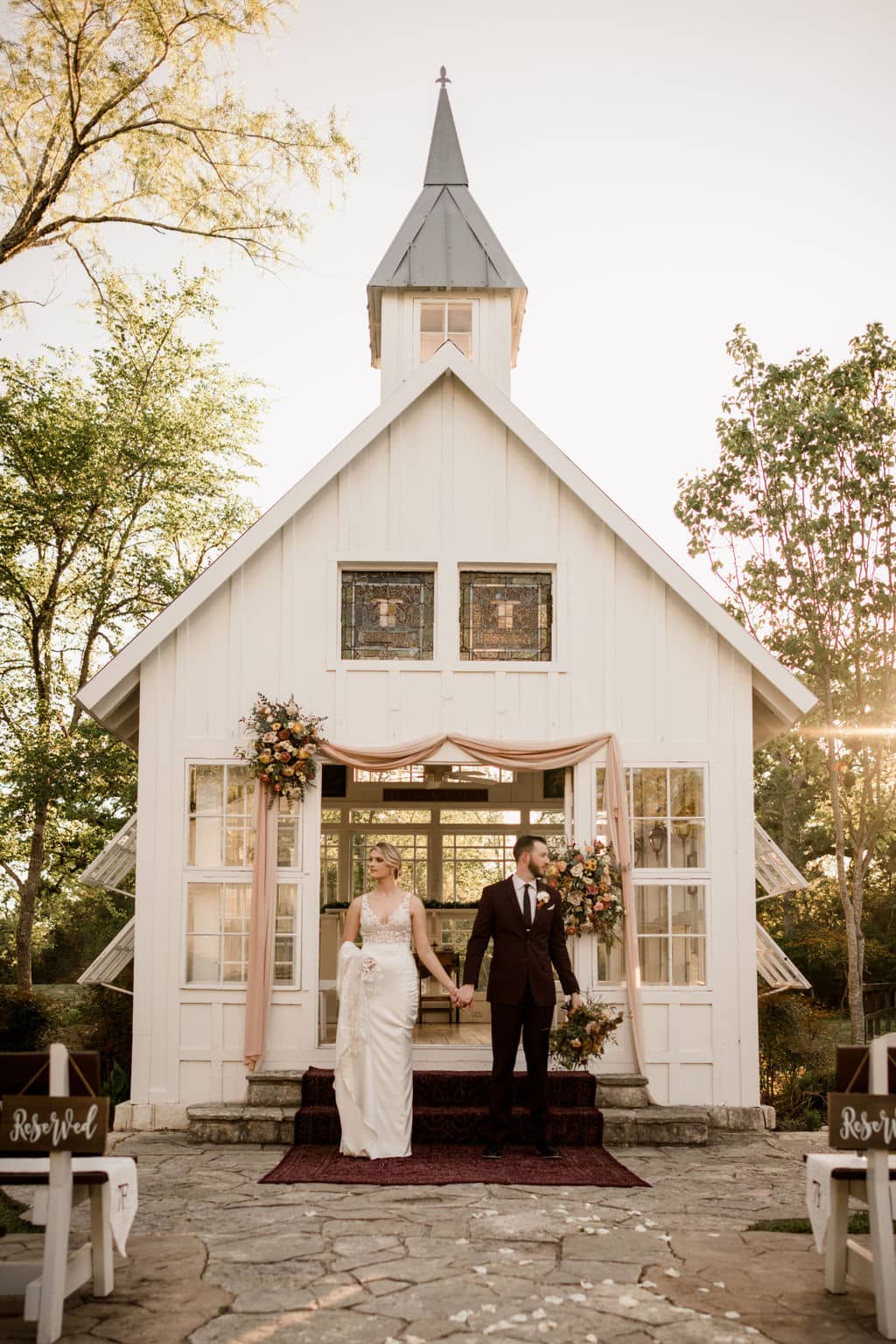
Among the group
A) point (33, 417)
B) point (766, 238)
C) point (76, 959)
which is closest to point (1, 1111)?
point (766, 238)

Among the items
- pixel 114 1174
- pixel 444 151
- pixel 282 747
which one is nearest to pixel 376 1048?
pixel 282 747

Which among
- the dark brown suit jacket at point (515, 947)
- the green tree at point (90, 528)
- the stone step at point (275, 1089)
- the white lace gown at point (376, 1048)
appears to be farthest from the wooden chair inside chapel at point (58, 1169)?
the green tree at point (90, 528)

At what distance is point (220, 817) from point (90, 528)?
13956mm

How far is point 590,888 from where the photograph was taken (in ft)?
31.2

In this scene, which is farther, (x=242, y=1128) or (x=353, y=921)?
(x=242, y=1128)

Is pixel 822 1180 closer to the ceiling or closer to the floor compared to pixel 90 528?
closer to the floor

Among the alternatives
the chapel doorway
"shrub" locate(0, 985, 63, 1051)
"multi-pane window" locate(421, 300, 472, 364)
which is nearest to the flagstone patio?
the chapel doorway

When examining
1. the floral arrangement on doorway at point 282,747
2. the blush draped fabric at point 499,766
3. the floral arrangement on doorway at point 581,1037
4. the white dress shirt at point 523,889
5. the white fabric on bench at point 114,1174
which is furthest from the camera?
the floral arrangement on doorway at point 282,747

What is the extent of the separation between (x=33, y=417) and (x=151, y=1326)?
1890cm

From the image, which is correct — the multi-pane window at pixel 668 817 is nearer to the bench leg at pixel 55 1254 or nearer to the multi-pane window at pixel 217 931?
the multi-pane window at pixel 217 931

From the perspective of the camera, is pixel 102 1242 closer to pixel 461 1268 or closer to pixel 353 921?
pixel 461 1268

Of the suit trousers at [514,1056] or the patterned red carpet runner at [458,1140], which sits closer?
the patterned red carpet runner at [458,1140]

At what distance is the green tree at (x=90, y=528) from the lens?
68.6 feet

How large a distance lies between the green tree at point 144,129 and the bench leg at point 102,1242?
27.0ft
